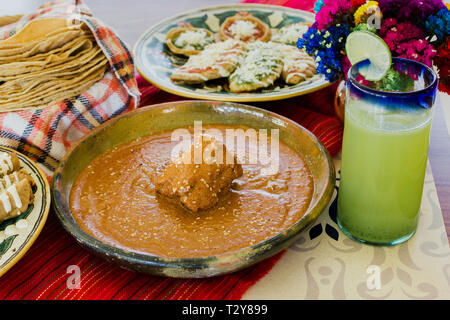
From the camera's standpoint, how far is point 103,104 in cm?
168

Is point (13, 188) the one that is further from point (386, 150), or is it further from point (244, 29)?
point (244, 29)

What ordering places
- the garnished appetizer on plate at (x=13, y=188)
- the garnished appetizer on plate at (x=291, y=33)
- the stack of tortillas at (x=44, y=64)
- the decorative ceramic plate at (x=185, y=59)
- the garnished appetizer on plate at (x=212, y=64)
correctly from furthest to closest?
the garnished appetizer on plate at (x=291, y=33) → the garnished appetizer on plate at (x=212, y=64) → the decorative ceramic plate at (x=185, y=59) → the stack of tortillas at (x=44, y=64) → the garnished appetizer on plate at (x=13, y=188)

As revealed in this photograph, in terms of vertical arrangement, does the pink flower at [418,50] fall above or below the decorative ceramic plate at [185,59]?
above

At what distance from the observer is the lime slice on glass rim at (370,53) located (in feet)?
3.53

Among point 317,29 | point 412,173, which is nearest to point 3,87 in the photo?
point 317,29

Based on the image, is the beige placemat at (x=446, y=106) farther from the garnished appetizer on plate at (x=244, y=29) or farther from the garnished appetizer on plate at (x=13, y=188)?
the garnished appetizer on plate at (x=13, y=188)

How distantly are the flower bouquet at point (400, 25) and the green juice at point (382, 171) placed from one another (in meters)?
0.18

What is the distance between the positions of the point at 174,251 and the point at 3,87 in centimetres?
78

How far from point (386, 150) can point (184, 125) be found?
0.72 meters

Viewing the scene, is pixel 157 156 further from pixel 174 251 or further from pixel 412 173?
pixel 412 173

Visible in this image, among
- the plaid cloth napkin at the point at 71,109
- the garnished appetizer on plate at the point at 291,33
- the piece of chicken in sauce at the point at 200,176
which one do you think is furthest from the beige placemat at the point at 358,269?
the garnished appetizer on plate at the point at 291,33

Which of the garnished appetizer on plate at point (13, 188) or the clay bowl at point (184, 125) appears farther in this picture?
the garnished appetizer on plate at point (13, 188)

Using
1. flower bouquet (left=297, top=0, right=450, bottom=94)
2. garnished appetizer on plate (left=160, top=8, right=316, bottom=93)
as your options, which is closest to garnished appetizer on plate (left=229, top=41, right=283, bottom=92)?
garnished appetizer on plate (left=160, top=8, right=316, bottom=93)

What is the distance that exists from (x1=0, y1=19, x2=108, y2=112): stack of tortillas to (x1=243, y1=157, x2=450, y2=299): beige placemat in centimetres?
88
